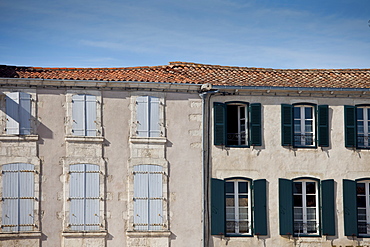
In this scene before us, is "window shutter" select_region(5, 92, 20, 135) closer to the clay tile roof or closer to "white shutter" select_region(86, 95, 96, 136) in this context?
the clay tile roof

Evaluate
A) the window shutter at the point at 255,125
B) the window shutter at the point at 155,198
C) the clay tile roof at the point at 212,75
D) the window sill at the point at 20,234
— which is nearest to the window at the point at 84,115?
the clay tile roof at the point at 212,75

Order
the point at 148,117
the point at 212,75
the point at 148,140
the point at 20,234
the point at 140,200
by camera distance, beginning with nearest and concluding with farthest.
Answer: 1. the point at 20,234
2. the point at 140,200
3. the point at 148,140
4. the point at 148,117
5. the point at 212,75

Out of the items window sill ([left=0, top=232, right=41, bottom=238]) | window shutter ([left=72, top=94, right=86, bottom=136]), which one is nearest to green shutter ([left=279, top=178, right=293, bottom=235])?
window shutter ([left=72, top=94, right=86, bottom=136])

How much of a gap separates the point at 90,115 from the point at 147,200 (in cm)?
306

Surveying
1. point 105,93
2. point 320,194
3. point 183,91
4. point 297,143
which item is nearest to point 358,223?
point 320,194

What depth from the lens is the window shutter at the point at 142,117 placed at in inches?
845

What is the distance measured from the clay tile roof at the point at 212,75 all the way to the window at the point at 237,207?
315cm

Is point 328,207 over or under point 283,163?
under

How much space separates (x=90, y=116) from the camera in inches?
831

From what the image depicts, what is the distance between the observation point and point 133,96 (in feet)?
70.6

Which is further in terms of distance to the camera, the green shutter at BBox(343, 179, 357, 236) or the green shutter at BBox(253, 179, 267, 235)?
the green shutter at BBox(343, 179, 357, 236)

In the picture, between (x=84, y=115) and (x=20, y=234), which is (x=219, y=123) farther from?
(x=20, y=234)

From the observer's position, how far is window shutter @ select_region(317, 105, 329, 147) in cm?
2239

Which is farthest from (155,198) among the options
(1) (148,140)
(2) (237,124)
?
(2) (237,124)
